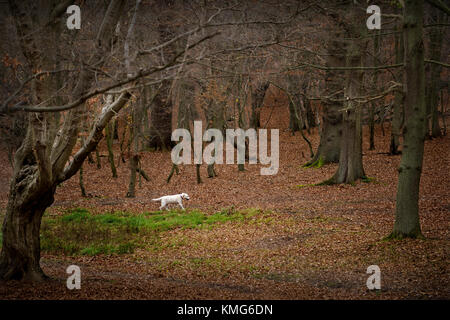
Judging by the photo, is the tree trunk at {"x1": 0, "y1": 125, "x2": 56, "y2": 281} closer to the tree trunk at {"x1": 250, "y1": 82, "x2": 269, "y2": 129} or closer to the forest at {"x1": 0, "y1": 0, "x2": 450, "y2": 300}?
the forest at {"x1": 0, "y1": 0, "x2": 450, "y2": 300}

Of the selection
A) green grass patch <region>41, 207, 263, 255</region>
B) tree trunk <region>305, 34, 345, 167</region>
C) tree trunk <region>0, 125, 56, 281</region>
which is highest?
tree trunk <region>305, 34, 345, 167</region>

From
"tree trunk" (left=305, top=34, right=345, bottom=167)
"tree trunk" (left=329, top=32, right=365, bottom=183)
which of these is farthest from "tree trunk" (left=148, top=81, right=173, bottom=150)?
"tree trunk" (left=329, top=32, right=365, bottom=183)

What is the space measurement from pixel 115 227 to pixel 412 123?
30.3 ft

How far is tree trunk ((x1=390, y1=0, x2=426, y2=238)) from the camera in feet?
30.2

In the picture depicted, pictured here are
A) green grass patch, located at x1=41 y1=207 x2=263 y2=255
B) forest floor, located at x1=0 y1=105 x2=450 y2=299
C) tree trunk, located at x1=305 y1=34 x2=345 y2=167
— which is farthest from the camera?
tree trunk, located at x1=305 y1=34 x2=345 y2=167

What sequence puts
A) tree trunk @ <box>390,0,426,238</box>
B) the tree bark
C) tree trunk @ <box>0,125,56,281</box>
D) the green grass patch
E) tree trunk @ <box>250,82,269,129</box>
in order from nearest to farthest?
the tree bark < tree trunk @ <box>0,125,56,281</box> < tree trunk @ <box>390,0,426,238</box> < the green grass patch < tree trunk @ <box>250,82,269,129</box>

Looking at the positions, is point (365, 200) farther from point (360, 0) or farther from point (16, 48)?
point (16, 48)

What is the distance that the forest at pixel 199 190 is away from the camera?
656 cm

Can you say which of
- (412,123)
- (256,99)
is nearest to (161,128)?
(256,99)

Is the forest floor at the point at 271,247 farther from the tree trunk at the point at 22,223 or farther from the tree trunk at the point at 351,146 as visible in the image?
the tree trunk at the point at 351,146

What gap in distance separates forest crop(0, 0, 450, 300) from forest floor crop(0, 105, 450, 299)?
6 centimetres

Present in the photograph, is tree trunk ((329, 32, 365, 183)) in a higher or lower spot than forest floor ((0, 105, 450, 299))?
higher

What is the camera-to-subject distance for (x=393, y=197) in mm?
15273

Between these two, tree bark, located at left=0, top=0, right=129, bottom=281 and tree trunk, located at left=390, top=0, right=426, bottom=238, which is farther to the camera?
tree trunk, located at left=390, top=0, right=426, bottom=238
